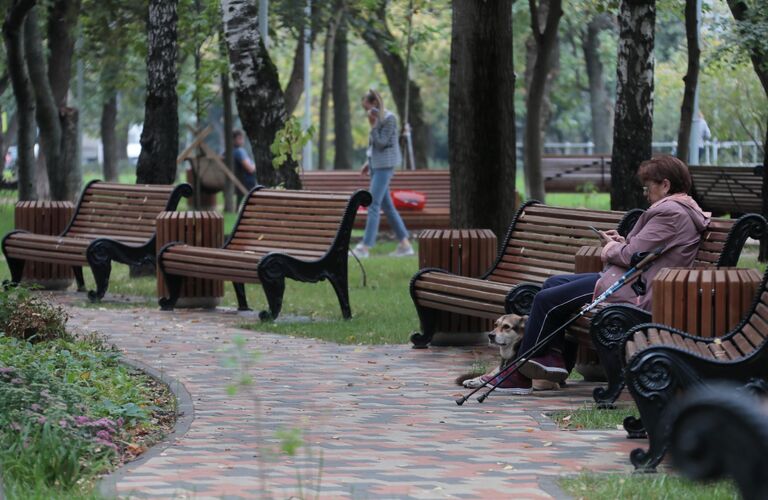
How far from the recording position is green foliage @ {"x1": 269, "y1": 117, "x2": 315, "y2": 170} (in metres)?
15.7

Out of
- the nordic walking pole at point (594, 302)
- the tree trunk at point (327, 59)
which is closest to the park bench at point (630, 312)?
the nordic walking pole at point (594, 302)

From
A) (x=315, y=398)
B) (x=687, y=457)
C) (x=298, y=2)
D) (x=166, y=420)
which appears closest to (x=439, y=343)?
(x=315, y=398)

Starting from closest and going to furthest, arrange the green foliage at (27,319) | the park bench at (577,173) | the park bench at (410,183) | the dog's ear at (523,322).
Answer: the dog's ear at (523,322)
the green foliage at (27,319)
the park bench at (410,183)
the park bench at (577,173)

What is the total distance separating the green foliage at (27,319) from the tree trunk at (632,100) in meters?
6.80

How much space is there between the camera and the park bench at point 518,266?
1028 centimetres

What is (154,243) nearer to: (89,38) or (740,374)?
(740,374)

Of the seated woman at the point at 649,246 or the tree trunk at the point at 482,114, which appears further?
the tree trunk at the point at 482,114

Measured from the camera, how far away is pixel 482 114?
42.6 feet

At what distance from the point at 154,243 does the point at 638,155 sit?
15.8 feet

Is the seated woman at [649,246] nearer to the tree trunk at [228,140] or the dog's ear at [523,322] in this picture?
the dog's ear at [523,322]

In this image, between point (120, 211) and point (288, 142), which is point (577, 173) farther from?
point (120, 211)

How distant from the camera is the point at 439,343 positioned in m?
11.5

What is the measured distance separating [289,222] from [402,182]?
10.0 metres

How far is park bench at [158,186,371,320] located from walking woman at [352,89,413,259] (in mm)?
4611
